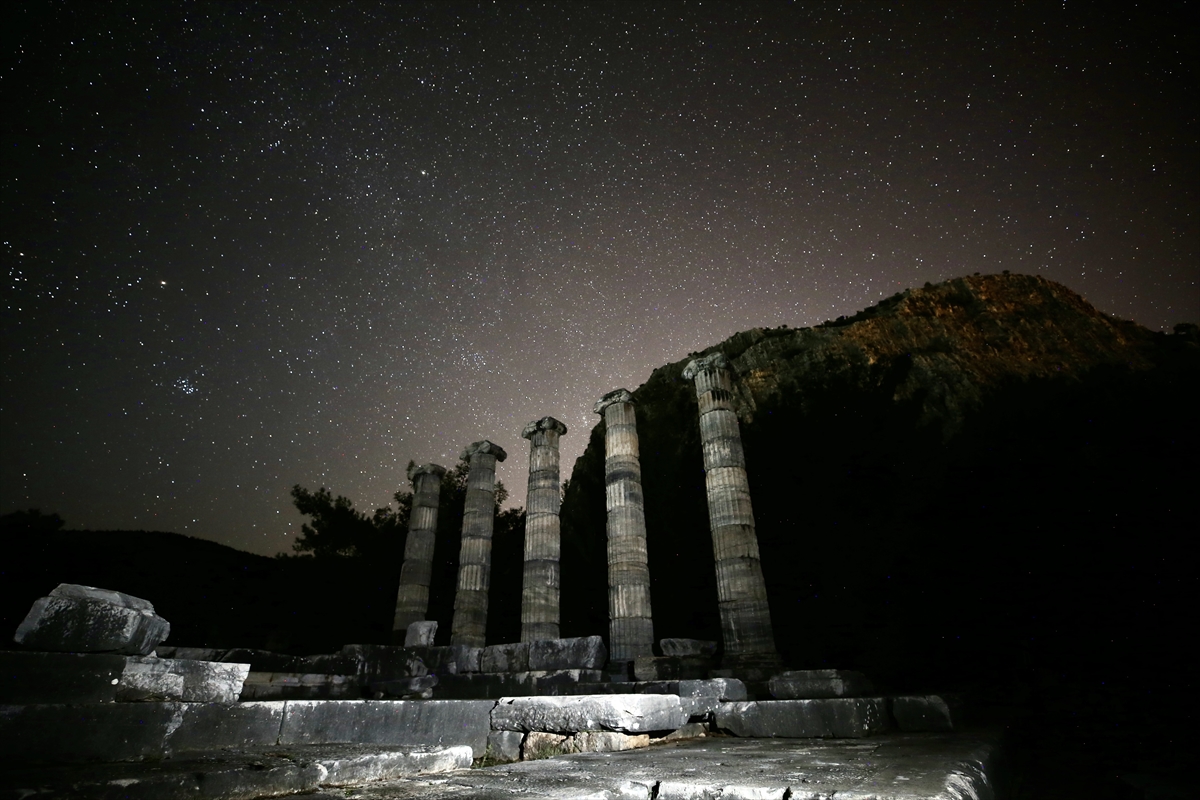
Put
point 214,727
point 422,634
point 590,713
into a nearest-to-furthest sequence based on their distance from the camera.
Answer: point 214,727 < point 590,713 < point 422,634

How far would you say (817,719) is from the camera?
6105mm

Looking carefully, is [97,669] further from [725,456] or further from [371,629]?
[371,629]

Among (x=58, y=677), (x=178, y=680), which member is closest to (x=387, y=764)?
(x=178, y=680)

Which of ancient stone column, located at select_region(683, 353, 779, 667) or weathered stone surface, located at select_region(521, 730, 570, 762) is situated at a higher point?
ancient stone column, located at select_region(683, 353, 779, 667)

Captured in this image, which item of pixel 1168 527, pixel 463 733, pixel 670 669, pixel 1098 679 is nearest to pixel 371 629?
pixel 670 669

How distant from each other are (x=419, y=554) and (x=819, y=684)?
14.1 meters

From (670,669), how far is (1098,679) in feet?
29.9

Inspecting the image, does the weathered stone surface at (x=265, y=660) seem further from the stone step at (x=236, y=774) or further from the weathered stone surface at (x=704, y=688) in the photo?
the stone step at (x=236, y=774)

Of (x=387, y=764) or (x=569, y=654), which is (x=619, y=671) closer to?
(x=569, y=654)

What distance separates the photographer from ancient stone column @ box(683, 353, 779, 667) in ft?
39.3

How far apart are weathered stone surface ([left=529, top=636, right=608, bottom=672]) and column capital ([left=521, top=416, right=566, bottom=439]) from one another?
718cm

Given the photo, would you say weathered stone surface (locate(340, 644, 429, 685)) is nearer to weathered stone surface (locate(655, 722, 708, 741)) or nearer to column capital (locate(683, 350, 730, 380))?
weathered stone surface (locate(655, 722, 708, 741))

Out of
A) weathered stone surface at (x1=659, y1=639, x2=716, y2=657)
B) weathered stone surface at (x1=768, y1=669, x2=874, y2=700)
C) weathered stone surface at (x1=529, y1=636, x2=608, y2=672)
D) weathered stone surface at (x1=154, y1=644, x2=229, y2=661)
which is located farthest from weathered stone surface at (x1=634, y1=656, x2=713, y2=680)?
weathered stone surface at (x1=154, y1=644, x2=229, y2=661)

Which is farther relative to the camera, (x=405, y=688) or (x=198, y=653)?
(x=405, y=688)
